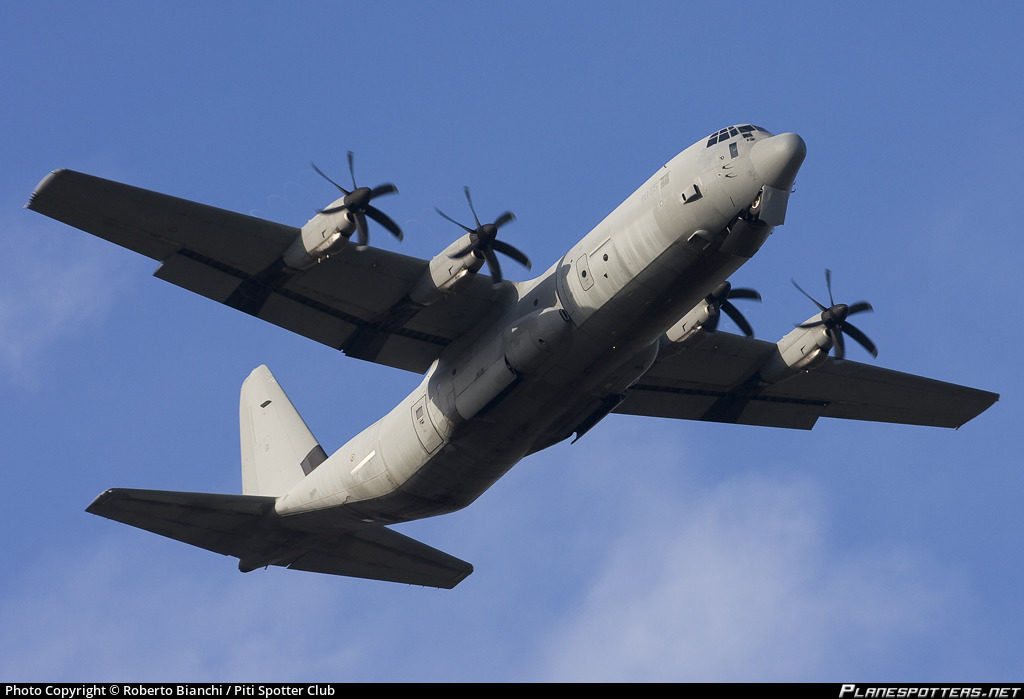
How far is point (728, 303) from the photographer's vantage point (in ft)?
122

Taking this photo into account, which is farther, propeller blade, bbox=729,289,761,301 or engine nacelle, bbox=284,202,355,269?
propeller blade, bbox=729,289,761,301

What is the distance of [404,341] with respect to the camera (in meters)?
37.5

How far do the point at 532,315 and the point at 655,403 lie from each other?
8.97 meters

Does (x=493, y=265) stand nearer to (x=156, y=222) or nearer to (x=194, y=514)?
A: (x=156, y=222)

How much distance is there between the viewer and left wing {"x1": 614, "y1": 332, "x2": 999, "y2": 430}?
40719 mm

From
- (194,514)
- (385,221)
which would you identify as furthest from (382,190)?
(194,514)

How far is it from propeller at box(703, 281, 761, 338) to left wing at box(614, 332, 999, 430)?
2.80 meters

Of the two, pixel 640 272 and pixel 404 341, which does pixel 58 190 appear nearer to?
pixel 404 341

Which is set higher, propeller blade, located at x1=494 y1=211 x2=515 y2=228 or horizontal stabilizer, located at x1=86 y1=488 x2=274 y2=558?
propeller blade, located at x1=494 y1=211 x2=515 y2=228

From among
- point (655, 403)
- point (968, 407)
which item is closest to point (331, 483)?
point (655, 403)

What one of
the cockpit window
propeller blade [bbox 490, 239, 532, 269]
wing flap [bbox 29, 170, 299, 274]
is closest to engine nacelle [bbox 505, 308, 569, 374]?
propeller blade [bbox 490, 239, 532, 269]

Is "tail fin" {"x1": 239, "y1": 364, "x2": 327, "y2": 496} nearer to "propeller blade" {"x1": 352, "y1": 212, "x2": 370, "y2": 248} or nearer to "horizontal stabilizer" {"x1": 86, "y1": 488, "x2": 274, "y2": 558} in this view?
"horizontal stabilizer" {"x1": 86, "y1": 488, "x2": 274, "y2": 558}
